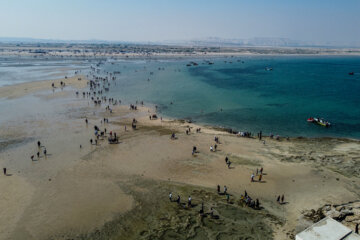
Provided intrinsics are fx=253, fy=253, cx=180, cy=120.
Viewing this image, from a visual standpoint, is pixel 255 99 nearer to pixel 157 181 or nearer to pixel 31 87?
pixel 157 181

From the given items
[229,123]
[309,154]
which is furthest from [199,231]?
[229,123]

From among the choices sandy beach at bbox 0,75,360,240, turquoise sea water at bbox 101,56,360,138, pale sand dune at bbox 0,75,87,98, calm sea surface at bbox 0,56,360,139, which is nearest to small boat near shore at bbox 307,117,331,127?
calm sea surface at bbox 0,56,360,139

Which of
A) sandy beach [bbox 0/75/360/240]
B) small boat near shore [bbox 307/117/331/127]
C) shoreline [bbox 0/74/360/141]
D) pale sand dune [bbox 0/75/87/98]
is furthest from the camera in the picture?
pale sand dune [bbox 0/75/87/98]

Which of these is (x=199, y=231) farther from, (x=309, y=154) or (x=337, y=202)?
(x=309, y=154)

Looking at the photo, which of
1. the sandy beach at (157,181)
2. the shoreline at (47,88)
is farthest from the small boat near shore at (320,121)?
the sandy beach at (157,181)

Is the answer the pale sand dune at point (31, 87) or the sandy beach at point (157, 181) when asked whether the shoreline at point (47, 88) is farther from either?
the sandy beach at point (157, 181)

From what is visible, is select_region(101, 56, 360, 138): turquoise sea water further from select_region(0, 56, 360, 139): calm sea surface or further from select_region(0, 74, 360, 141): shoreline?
select_region(0, 74, 360, 141): shoreline

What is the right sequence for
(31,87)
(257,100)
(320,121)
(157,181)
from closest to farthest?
1. (157,181)
2. (320,121)
3. (257,100)
4. (31,87)

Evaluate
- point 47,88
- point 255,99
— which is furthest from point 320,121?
point 47,88

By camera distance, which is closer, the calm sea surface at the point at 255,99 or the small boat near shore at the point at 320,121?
the small boat near shore at the point at 320,121
